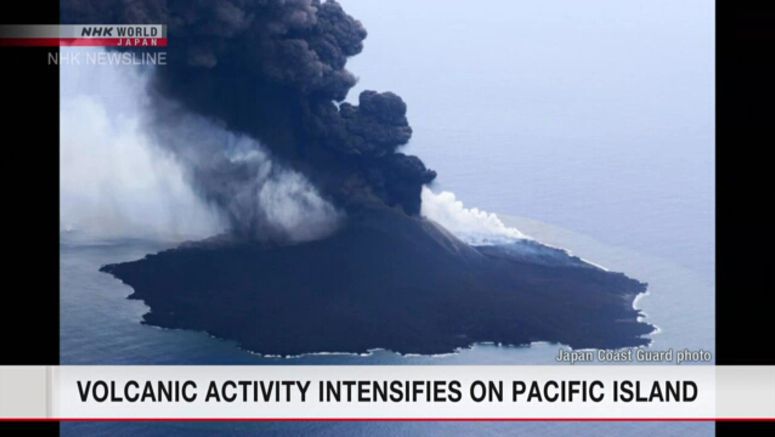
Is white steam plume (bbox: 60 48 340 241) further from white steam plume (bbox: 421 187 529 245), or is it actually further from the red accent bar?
white steam plume (bbox: 421 187 529 245)

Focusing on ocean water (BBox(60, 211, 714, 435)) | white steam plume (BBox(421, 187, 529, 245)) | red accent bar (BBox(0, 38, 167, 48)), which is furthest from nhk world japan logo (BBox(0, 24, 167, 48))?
white steam plume (BBox(421, 187, 529, 245))

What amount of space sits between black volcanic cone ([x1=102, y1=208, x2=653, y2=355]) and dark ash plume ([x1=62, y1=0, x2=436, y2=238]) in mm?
207

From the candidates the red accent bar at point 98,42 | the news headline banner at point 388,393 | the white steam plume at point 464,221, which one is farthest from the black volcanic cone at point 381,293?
the red accent bar at point 98,42

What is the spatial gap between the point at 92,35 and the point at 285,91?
930 millimetres

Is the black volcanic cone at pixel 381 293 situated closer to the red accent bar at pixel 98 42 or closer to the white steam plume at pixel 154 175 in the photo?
the white steam plume at pixel 154 175

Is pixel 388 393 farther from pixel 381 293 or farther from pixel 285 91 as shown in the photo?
pixel 285 91

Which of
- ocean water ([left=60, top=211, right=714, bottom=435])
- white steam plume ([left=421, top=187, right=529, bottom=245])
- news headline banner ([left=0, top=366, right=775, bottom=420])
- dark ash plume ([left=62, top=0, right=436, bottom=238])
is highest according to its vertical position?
dark ash plume ([left=62, top=0, right=436, bottom=238])

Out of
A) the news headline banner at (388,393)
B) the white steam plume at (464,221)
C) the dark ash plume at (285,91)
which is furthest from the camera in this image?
the white steam plume at (464,221)

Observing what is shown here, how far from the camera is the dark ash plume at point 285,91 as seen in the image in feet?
18.2

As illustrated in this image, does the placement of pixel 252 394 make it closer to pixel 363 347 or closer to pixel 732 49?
pixel 363 347

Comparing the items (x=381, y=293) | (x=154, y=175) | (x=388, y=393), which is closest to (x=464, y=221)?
(x=381, y=293)

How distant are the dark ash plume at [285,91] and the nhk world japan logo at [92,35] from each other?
0.03 m

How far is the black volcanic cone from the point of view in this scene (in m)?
5.60

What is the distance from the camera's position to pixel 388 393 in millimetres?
5449
